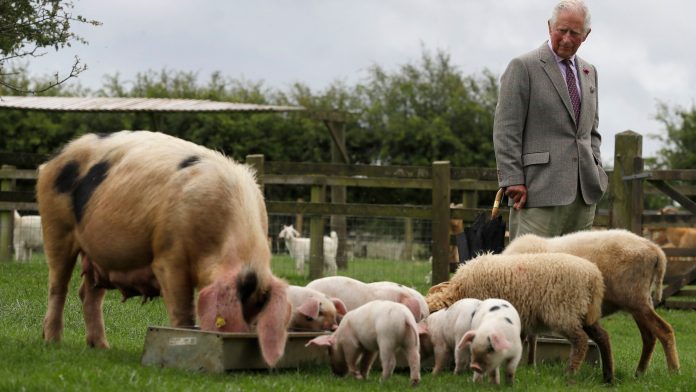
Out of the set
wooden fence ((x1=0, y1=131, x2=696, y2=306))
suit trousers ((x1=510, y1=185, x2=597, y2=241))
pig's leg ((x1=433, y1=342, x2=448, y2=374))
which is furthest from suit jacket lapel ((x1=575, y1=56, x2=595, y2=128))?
wooden fence ((x1=0, y1=131, x2=696, y2=306))

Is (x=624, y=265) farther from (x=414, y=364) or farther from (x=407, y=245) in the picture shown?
(x=407, y=245)

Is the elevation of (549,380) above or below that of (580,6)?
below

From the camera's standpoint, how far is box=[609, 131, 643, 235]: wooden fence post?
14414 mm

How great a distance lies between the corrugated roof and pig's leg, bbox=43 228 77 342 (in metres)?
9.00

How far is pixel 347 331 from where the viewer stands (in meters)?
6.82

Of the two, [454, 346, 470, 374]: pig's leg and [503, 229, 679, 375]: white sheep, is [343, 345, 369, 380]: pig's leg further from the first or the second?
[503, 229, 679, 375]: white sheep

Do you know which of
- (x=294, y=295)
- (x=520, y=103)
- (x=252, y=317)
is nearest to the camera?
(x=252, y=317)

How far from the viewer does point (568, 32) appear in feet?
26.5

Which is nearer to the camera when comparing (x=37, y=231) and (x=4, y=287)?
(x=4, y=287)

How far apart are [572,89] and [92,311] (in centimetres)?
384

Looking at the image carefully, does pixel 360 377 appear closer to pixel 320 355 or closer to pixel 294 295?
pixel 320 355

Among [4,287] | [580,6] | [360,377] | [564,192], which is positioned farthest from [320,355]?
[4,287]

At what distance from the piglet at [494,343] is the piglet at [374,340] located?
337 mm

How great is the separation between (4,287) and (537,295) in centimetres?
741
